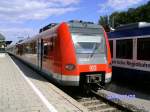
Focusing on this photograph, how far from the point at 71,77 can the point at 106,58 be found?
173 centimetres

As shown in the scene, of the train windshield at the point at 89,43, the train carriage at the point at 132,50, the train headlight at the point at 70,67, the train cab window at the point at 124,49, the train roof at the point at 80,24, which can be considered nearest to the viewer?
the train headlight at the point at 70,67

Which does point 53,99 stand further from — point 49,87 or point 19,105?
point 49,87

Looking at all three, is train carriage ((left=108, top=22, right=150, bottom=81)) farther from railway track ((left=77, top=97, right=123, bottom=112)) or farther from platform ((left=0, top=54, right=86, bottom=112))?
platform ((left=0, top=54, right=86, bottom=112))

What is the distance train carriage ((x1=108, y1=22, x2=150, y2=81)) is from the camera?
1375cm

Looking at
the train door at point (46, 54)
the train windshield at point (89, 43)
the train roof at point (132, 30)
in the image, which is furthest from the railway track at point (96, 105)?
the train roof at point (132, 30)

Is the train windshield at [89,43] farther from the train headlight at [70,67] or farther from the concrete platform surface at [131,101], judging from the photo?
the concrete platform surface at [131,101]

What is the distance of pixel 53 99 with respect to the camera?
10.6 meters

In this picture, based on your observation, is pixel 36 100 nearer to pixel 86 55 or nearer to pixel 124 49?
pixel 86 55

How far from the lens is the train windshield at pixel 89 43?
42.9 feet

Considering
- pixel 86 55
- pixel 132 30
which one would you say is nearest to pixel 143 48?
pixel 132 30

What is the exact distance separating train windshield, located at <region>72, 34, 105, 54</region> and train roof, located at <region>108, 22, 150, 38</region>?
1732 mm

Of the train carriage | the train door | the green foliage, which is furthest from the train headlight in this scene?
the green foliage

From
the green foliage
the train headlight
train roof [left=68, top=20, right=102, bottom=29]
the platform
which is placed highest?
the green foliage

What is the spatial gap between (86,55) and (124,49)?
3392 mm
